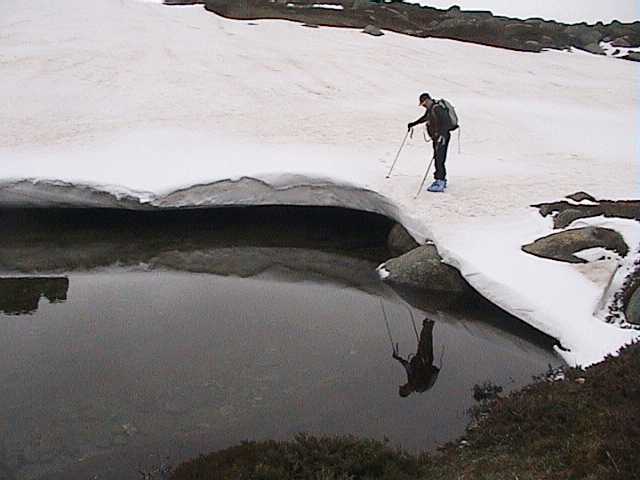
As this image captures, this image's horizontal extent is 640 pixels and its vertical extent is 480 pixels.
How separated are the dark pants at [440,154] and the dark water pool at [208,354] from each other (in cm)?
223

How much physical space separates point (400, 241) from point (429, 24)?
3449cm

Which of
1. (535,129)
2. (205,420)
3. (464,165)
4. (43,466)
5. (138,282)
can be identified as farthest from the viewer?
(535,129)

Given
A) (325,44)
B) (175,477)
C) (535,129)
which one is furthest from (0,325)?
(325,44)

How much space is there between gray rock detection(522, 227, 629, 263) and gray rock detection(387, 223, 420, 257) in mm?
2843

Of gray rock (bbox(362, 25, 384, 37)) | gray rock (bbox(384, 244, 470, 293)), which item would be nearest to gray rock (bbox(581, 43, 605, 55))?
gray rock (bbox(362, 25, 384, 37))

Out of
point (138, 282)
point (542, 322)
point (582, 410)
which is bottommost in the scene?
point (138, 282)

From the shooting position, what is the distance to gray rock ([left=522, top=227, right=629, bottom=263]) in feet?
39.5

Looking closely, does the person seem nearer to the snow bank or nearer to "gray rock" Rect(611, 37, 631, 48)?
the snow bank

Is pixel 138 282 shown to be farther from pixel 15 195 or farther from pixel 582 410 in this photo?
pixel 582 410

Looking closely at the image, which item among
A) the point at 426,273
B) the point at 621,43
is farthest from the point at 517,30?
the point at 426,273

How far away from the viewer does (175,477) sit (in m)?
6.85

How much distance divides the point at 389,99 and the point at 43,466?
20178 millimetres

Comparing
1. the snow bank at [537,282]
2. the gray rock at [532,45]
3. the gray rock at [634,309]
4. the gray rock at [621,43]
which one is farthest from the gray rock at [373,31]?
the gray rock at [634,309]

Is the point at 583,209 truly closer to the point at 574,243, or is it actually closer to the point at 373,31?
the point at 574,243
